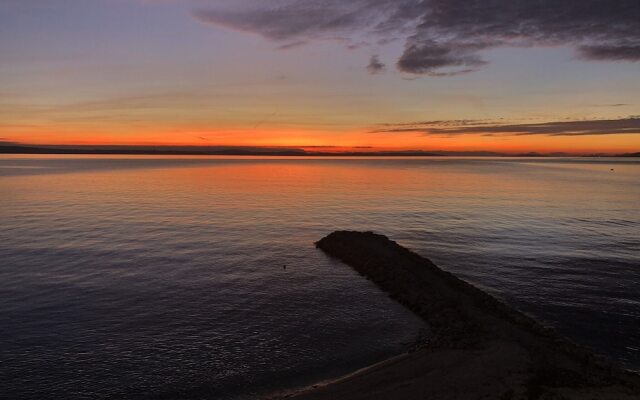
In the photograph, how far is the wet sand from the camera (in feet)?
49.6

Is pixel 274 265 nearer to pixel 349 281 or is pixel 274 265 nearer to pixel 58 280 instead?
pixel 349 281

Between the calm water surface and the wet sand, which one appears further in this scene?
the calm water surface

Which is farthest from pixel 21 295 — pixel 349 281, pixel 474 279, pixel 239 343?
pixel 474 279

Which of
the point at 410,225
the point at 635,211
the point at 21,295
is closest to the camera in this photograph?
the point at 21,295

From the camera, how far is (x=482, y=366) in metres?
17.0

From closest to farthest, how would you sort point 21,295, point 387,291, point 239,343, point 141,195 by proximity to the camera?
point 239,343 → point 21,295 → point 387,291 → point 141,195

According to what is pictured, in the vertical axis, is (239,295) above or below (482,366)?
below

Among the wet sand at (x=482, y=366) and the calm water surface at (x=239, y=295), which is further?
the calm water surface at (x=239, y=295)

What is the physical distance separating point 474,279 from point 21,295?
3040 cm

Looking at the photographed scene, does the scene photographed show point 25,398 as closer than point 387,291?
Yes

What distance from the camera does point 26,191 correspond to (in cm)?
9038

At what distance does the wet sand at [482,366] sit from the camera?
15125 millimetres

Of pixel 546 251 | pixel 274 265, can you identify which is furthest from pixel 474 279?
pixel 274 265

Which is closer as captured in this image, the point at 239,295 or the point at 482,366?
the point at 482,366
